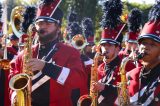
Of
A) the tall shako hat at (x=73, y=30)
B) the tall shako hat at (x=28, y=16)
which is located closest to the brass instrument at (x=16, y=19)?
the tall shako hat at (x=28, y=16)

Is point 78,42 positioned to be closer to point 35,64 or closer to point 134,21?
point 134,21

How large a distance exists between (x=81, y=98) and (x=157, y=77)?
123 centimetres

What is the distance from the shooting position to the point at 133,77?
5.67 m

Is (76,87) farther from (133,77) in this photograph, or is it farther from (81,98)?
(133,77)

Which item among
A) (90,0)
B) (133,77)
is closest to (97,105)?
(133,77)

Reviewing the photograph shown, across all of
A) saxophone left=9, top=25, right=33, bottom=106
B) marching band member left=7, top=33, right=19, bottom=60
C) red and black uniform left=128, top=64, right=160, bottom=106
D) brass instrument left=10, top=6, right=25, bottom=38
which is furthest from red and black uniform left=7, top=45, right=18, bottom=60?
red and black uniform left=128, top=64, right=160, bottom=106

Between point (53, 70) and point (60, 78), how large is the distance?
160 mm

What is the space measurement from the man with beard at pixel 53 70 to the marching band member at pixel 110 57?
1.25ft

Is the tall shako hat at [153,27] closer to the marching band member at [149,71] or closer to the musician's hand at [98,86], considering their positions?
the marching band member at [149,71]

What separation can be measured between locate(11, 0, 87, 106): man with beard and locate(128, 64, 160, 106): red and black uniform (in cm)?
99

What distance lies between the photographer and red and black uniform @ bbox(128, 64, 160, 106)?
17.4ft

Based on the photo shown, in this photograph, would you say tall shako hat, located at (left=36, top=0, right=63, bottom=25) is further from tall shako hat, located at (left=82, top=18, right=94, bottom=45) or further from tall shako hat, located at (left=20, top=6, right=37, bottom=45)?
tall shako hat, located at (left=82, top=18, right=94, bottom=45)

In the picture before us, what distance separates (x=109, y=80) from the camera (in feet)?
22.2

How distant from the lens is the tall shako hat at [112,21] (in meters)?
7.42
